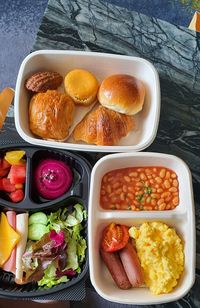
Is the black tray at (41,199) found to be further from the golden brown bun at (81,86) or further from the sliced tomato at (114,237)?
the golden brown bun at (81,86)

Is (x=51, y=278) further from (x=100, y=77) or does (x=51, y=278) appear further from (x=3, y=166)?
(x=100, y=77)

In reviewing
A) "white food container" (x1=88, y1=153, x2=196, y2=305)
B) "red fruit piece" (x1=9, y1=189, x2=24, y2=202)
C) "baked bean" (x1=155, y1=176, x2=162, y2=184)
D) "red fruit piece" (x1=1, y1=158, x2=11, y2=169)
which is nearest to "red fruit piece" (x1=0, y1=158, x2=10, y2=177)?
"red fruit piece" (x1=1, y1=158, x2=11, y2=169)

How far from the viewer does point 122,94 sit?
2.14 m

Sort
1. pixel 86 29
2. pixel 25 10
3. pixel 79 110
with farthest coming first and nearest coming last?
pixel 25 10
pixel 86 29
pixel 79 110

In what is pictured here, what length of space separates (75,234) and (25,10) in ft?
3.81

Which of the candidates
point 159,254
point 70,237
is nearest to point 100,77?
point 70,237

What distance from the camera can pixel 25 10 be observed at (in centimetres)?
260

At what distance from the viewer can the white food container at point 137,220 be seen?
6.59ft

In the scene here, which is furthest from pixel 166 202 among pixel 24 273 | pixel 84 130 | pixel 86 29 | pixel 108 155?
pixel 86 29

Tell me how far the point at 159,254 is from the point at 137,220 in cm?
17

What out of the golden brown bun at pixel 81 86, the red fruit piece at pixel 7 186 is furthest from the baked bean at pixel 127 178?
the red fruit piece at pixel 7 186

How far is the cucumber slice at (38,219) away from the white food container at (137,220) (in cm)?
21

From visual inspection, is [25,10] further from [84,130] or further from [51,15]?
[84,130]

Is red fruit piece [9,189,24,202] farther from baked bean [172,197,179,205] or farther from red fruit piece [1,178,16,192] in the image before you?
baked bean [172,197,179,205]
